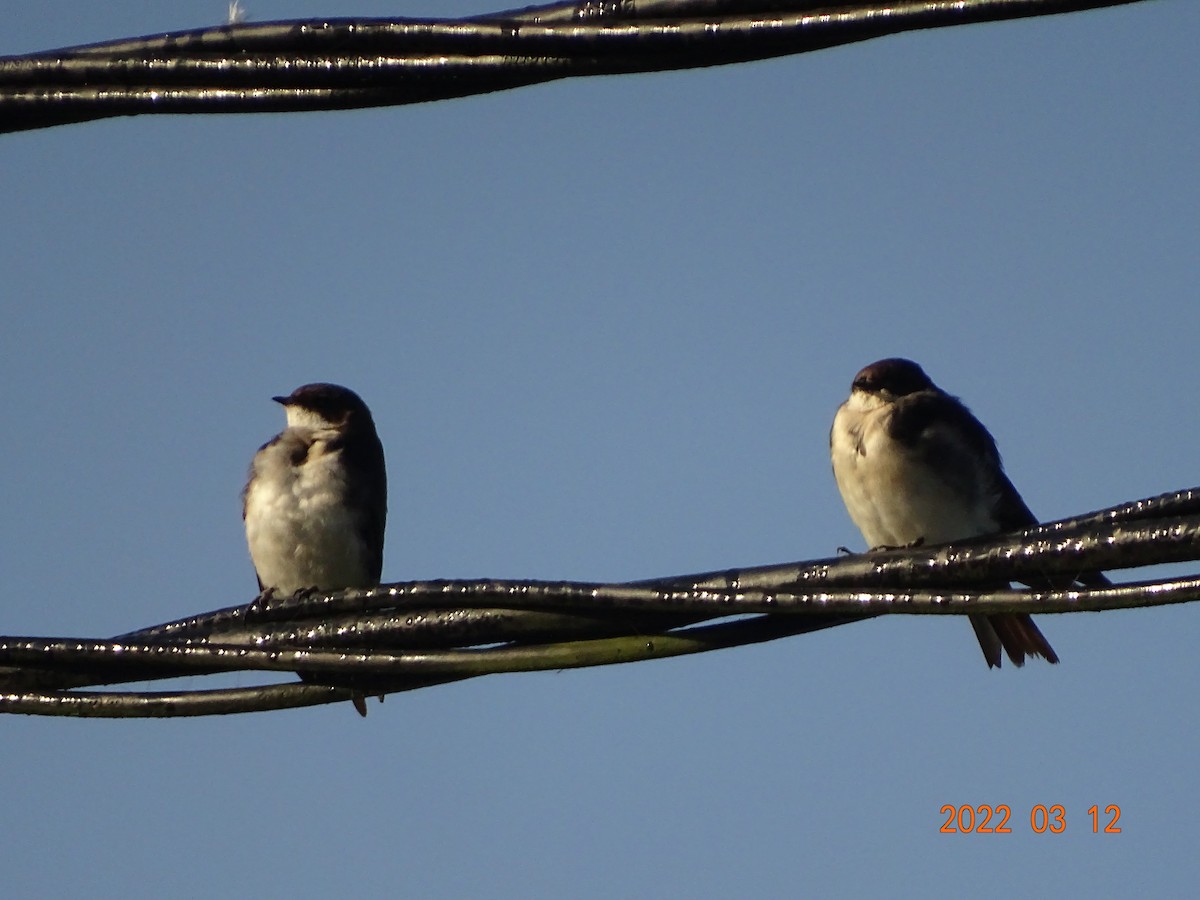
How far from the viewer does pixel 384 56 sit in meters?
3.51

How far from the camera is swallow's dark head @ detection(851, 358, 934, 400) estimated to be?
299 inches

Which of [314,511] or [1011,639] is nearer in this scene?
[1011,639]

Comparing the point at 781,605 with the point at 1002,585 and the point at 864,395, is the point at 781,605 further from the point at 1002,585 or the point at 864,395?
the point at 864,395

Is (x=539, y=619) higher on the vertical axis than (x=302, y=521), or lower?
lower

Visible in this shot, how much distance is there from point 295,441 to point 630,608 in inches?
187

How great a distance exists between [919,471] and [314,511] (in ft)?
8.62

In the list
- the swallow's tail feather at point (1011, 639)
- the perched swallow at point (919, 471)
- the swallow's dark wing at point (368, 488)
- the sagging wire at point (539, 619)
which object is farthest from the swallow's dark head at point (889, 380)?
the sagging wire at point (539, 619)

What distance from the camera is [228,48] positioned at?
11.5 feet

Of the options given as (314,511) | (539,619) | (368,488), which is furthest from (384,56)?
(368,488)

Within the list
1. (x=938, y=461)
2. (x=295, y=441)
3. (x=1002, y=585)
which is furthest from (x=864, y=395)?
(x=1002, y=585)

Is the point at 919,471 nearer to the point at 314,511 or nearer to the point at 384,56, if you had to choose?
the point at 314,511

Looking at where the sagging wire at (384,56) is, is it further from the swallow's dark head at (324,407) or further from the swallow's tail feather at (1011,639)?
the swallow's dark head at (324,407)

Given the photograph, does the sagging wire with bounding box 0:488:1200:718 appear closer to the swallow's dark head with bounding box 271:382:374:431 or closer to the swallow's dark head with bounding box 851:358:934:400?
the swallow's dark head with bounding box 851:358:934:400

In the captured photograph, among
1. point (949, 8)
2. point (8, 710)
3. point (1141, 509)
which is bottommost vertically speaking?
point (8, 710)
